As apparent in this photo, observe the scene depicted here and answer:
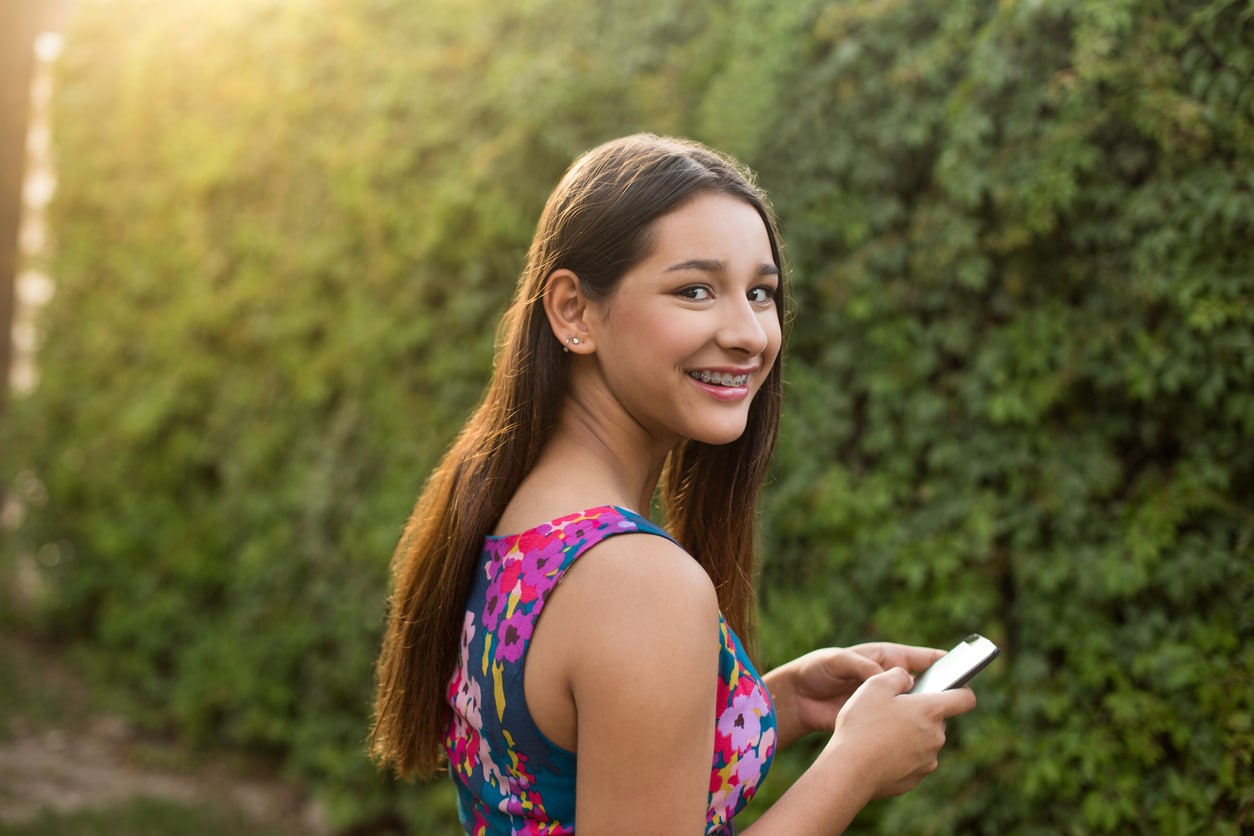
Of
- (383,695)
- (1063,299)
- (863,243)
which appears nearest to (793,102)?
(863,243)

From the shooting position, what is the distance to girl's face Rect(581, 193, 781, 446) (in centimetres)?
177

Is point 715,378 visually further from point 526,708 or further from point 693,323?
point 526,708

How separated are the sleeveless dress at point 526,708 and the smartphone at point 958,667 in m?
0.31

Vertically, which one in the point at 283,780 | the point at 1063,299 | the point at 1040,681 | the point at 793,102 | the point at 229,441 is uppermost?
the point at 793,102

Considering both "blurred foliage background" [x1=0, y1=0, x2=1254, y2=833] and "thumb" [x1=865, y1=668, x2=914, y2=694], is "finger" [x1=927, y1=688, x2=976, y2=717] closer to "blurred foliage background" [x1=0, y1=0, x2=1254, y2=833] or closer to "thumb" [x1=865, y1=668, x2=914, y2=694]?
"thumb" [x1=865, y1=668, x2=914, y2=694]

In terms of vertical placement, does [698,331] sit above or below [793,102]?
below

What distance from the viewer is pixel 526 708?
5.39 ft

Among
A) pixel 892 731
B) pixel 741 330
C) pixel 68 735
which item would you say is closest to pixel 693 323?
pixel 741 330

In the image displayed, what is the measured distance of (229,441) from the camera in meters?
6.07

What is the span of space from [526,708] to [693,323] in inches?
24.4

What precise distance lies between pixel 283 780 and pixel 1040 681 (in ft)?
12.4

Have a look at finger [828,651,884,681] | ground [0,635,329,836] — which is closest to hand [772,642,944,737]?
finger [828,651,884,681]

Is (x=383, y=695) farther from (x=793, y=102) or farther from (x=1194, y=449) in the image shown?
(x=793, y=102)

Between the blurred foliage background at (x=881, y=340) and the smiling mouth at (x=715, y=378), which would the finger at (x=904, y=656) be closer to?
the smiling mouth at (x=715, y=378)
